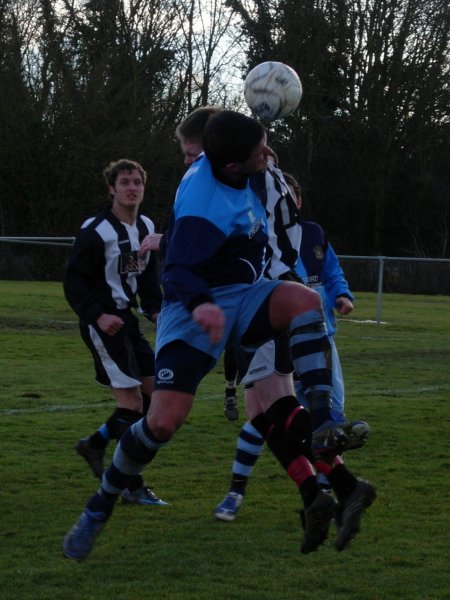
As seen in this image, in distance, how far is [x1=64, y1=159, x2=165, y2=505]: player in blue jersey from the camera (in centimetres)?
641

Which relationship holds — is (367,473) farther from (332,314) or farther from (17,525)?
(17,525)

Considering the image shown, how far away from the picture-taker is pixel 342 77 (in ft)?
133

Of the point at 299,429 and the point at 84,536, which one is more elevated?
the point at 299,429

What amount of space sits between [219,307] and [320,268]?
200cm

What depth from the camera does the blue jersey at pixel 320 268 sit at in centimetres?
626

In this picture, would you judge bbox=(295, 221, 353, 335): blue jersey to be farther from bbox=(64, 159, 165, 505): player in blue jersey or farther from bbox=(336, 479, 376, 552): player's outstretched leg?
bbox=(336, 479, 376, 552): player's outstretched leg

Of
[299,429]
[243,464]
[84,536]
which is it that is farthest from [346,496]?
[243,464]

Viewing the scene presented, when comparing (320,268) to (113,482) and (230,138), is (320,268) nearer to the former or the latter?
(230,138)

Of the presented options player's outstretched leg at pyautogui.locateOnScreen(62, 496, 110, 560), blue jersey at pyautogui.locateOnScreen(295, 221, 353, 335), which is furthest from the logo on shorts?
blue jersey at pyautogui.locateOnScreen(295, 221, 353, 335)

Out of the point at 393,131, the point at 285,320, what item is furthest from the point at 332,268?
the point at 393,131

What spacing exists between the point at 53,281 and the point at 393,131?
1564 centimetres

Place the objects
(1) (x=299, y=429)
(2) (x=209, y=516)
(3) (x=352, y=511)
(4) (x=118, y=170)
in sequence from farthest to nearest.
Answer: (4) (x=118, y=170)
(2) (x=209, y=516)
(1) (x=299, y=429)
(3) (x=352, y=511)

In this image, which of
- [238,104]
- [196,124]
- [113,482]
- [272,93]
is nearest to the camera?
[113,482]

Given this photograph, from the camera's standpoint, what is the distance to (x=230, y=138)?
4504mm
